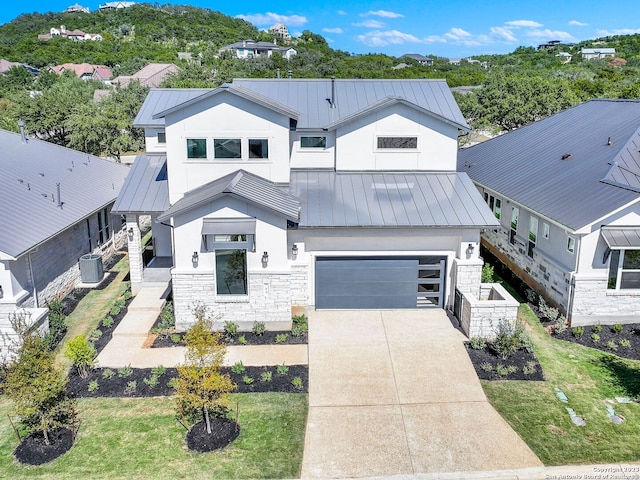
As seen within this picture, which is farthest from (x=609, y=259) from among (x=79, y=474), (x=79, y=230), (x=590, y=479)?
(x=79, y=230)

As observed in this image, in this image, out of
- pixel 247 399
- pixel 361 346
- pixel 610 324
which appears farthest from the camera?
pixel 610 324

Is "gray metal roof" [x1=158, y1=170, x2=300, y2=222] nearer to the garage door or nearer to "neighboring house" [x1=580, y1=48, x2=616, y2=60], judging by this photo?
the garage door

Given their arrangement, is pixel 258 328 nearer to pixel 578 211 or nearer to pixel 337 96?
pixel 578 211

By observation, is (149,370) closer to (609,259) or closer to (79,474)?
(79,474)

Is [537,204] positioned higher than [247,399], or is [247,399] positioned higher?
[537,204]

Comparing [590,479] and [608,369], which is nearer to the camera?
[590,479]

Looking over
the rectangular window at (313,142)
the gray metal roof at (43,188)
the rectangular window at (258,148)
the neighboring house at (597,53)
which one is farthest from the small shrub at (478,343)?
the neighboring house at (597,53)
